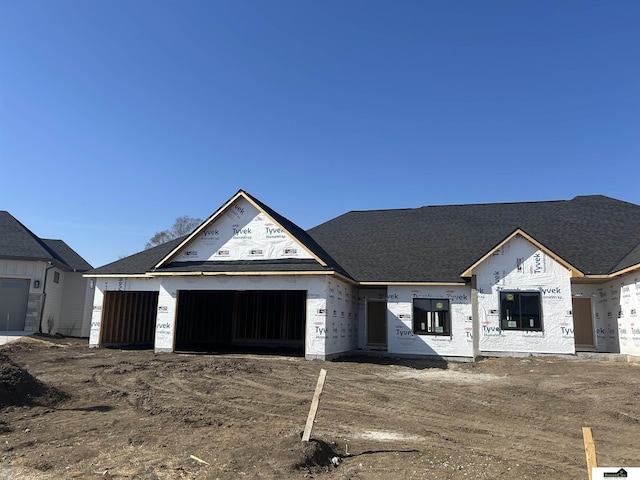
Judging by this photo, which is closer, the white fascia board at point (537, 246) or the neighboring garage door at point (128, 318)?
the white fascia board at point (537, 246)

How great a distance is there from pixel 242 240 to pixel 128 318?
771cm

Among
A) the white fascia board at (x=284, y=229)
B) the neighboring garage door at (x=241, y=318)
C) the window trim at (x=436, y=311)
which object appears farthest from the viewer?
the neighboring garage door at (x=241, y=318)

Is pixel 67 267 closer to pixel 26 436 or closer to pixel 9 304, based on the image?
pixel 9 304

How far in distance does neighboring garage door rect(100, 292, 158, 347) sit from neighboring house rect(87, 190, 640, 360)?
0.05 metres

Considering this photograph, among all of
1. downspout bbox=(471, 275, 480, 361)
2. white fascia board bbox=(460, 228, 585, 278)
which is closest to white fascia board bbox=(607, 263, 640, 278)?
white fascia board bbox=(460, 228, 585, 278)

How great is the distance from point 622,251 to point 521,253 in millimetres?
4742

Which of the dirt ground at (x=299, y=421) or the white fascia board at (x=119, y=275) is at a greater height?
the white fascia board at (x=119, y=275)

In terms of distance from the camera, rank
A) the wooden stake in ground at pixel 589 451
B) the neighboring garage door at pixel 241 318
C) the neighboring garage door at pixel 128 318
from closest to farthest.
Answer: the wooden stake in ground at pixel 589 451, the neighboring garage door at pixel 128 318, the neighboring garage door at pixel 241 318

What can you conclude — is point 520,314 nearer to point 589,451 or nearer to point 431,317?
point 431,317

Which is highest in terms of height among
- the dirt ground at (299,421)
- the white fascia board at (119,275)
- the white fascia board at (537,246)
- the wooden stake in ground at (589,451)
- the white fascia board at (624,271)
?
the white fascia board at (537,246)

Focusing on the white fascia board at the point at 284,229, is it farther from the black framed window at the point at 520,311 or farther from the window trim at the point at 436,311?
the black framed window at the point at 520,311

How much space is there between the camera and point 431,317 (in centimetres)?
1980

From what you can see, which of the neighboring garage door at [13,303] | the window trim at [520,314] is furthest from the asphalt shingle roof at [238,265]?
the window trim at [520,314]

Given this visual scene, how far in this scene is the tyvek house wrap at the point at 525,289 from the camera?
1825 cm
